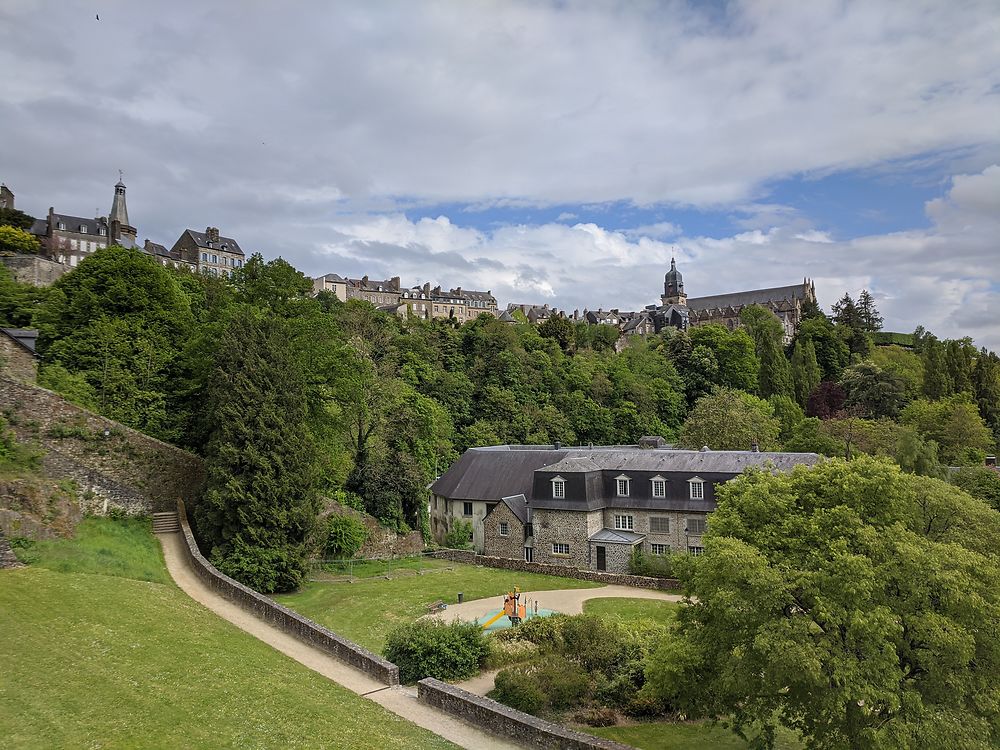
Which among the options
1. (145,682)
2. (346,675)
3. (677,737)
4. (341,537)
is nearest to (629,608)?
(677,737)

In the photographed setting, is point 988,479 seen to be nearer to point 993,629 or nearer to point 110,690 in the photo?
point 993,629

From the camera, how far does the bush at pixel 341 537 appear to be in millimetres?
30812

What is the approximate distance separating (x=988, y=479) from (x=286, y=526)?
3892 centimetres

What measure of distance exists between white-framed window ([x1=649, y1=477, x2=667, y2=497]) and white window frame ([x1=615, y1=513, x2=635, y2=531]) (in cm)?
199

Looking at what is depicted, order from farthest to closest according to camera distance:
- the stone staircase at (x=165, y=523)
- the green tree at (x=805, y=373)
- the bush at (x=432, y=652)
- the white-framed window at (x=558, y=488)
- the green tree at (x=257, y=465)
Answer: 1. the green tree at (x=805, y=373)
2. the white-framed window at (x=558, y=488)
3. the stone staircase at (x=165, y=523)
4. the green tree at (x=257, y=465)
5. the bush at (x=432, y=652)

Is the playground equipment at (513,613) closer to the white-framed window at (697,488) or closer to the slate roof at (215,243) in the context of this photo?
the white-framed window at (697,488)

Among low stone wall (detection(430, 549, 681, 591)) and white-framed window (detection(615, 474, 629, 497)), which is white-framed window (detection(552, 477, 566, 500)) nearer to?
white-framed window (detection(615, 474, 629, 497))

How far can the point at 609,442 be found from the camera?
66.3 m

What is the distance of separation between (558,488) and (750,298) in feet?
322

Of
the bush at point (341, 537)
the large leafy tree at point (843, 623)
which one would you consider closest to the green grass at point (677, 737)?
the large leafy tree at point (843, 623)

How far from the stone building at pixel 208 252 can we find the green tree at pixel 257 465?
61.6 m

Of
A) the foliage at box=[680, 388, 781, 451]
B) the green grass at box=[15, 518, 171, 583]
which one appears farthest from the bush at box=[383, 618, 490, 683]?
the foliage at box=[680, 388, 781, 451]

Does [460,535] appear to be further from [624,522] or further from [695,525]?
[695,525]

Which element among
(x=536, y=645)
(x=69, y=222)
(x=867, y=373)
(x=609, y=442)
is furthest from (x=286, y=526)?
(x=867, y=373)
